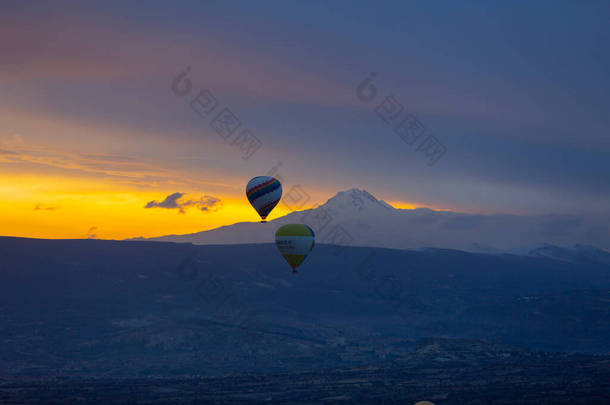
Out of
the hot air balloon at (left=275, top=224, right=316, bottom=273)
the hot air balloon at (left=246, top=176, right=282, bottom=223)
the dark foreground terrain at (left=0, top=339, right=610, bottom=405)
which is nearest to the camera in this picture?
the hot air balloon at (left=246, top=176, right=282, bottom=223)

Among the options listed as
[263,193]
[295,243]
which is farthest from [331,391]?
[263,193]

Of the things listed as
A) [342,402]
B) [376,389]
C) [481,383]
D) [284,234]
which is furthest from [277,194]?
[481,383]

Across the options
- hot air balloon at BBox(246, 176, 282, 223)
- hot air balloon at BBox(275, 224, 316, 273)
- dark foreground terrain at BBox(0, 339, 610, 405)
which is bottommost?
dark foreground terrain at BBox(0, 339, 610, 405)

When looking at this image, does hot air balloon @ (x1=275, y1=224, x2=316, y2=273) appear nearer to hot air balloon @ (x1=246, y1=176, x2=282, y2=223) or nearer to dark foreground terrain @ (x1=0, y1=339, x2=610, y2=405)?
hot air balloon @ (x1=246, y1=176, x2=282, y2=223)

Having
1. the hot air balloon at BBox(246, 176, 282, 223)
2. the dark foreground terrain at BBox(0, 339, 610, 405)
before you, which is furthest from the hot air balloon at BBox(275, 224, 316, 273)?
the dark foreground terrain at BBox(0, 339, 610, 405)

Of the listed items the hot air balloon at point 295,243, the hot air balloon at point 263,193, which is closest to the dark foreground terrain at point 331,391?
the hot air balloon at point 295,243

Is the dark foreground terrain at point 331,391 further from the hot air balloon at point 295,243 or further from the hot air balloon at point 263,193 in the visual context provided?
the hot air balloon at point 263,193

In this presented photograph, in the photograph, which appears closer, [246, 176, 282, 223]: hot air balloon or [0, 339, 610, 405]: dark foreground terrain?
[246, 176, 282, 223]: hot air balloon

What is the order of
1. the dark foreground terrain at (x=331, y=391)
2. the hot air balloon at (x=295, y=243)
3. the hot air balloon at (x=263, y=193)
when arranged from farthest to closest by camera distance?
the dark foreground terrain at (x=331, y=391) < the hot air balloon at (x=295, y=243) < the hot air balloon at (x=263, y=193)

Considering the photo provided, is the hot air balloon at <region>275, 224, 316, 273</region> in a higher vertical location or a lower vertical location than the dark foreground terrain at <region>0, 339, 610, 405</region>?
higher

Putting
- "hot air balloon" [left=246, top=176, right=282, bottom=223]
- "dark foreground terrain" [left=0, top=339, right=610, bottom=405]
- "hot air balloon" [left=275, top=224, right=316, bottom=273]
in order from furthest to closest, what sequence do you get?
"dark foreground terrain" [left=0, top=339, right=610, bottom=405] → "hot air balloon" [left=275, top=224, right=316, bottom=273] → "hot air balloon" [left=246, top=176, right=282, bottom=223]
